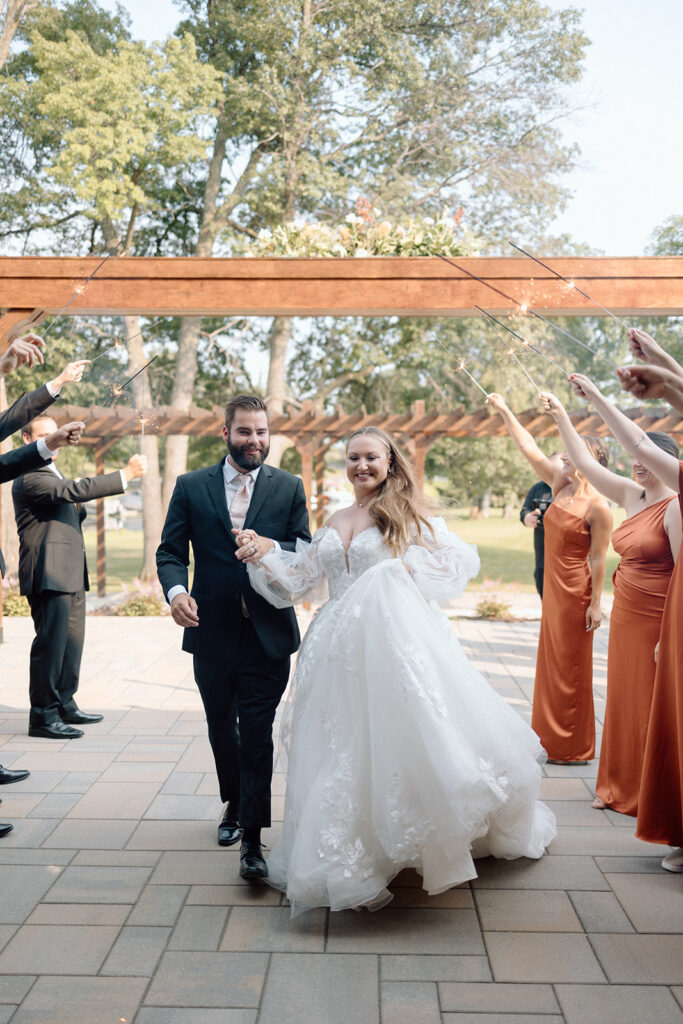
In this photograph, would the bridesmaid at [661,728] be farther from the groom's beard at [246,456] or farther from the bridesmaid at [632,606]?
the groom's beard at [246,456]

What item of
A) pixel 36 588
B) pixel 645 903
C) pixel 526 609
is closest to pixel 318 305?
pixel 36 588

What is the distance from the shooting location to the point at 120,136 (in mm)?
13922

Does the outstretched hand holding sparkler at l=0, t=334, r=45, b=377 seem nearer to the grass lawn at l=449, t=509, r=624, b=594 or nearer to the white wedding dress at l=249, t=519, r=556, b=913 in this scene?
the white wedding dress at l=249, t=519, r=556, b=913

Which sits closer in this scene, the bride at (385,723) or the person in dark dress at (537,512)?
the bride at (385,723)

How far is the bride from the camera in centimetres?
278

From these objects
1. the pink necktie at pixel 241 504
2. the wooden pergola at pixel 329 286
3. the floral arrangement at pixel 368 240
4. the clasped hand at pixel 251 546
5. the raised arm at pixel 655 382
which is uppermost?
the floral arrangement at pixel 368 240

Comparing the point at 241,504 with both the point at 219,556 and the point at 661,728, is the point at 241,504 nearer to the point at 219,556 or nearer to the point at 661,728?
the point at 219,556

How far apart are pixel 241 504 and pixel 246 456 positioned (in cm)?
22

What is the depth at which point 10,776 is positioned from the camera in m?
4.21

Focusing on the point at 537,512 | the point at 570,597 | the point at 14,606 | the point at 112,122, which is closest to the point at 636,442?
the point at 570,597

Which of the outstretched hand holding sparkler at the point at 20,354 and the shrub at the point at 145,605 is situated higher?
the outstretched hand holding sparkler at the point at 20,354

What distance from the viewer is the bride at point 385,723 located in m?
2.78

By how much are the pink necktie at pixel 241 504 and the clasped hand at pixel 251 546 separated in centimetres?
21

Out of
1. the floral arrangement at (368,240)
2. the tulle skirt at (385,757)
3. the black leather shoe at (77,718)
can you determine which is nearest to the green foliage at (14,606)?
the black leather shoe at (77,718)
